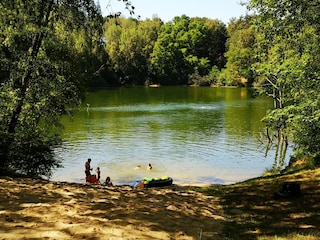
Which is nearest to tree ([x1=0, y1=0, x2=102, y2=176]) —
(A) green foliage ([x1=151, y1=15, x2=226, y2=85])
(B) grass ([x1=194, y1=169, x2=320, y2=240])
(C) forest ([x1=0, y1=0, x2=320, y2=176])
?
(C) forest ([x1=0, y1=0, x2=320, y2=176])

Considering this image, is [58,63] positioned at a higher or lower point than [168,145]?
higher

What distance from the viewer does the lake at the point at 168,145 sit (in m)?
24.7

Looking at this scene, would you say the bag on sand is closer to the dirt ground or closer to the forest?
the dirt ground

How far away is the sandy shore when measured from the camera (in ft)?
16.7

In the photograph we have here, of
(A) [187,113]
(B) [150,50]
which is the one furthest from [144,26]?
(A) [187,113]

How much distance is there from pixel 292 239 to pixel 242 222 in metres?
1.48

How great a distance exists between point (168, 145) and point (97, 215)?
26162 millimetres

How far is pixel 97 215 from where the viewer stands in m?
6.05

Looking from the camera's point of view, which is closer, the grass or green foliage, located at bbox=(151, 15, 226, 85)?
the grass

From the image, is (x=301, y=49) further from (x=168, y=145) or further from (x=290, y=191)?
(x=168, y=145)

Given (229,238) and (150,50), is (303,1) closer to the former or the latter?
(229,238)

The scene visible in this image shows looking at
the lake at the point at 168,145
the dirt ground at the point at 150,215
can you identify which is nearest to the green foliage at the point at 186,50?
the lake at the point at 168,145

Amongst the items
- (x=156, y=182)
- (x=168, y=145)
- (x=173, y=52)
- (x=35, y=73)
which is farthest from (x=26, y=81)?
(x=173, y=52)

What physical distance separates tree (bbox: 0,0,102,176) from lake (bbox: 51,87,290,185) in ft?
11.0
